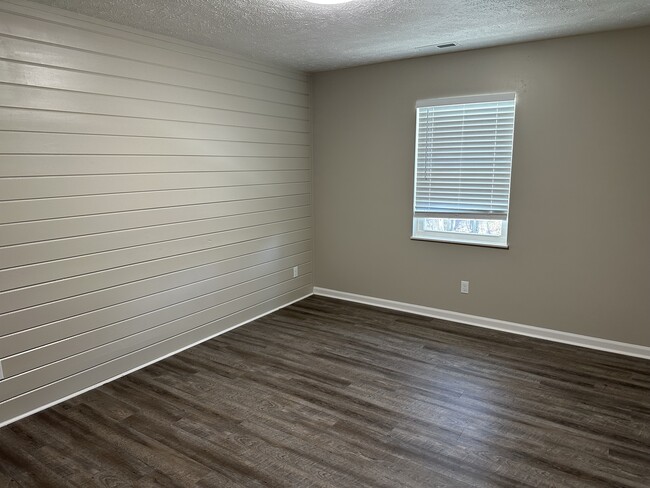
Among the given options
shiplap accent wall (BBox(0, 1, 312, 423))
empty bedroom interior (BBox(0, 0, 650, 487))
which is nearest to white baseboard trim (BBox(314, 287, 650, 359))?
empty bedroom interior (BBox(0, 0, 650, 487))

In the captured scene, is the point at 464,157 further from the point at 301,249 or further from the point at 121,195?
the point at 121,195

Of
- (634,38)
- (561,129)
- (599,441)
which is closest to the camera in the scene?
(599,441)

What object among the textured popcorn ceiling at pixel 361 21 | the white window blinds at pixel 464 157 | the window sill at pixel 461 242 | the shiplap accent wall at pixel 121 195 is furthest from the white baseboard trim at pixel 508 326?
the textured popcorn ceiling at pixel 361 21

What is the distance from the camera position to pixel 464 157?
4059mm

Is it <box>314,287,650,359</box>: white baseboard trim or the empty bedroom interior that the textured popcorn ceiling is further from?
<box>314,287,650,359</box>: white baseboard trim

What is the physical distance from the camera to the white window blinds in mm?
3855

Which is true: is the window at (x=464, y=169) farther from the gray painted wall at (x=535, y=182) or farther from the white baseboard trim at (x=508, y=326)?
the white baseboard trim at (x=508, y=326)

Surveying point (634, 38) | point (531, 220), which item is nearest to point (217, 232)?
point (531, 220)

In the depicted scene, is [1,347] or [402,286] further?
[402,286]

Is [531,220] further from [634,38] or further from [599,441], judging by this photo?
[599,441]

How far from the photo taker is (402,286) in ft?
15.1

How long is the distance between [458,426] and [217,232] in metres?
2.52

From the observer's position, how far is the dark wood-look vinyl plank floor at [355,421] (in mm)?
2242

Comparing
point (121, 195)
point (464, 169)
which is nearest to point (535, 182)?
point (464, 169)
